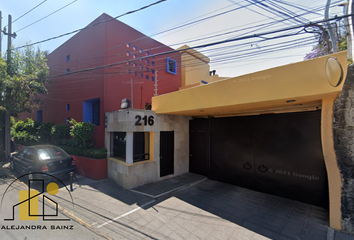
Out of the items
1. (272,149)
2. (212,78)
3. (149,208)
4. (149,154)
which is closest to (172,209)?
(149,208)

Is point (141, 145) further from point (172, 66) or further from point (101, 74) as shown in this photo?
point (172, 66)

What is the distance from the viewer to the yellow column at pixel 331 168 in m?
3.97

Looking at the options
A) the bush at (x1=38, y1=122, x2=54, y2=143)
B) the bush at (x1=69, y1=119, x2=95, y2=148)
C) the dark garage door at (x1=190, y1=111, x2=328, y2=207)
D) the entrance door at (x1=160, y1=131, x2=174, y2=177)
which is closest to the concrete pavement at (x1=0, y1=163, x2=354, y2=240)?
the dark garage door at (x1=190, y1=111, x2=328, y2=207)

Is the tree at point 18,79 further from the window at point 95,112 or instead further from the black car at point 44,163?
the black car at point 44,163

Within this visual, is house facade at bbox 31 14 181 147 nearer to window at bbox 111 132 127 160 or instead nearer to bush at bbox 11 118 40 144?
window at bbox 111 132 127 160

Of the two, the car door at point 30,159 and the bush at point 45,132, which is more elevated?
the bush at point 45,132

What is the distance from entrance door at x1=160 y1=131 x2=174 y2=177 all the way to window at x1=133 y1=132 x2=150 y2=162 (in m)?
0.67

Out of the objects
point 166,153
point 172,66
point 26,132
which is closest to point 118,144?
point 166,153

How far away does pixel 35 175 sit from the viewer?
6.62 metres

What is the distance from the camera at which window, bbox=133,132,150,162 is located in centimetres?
754

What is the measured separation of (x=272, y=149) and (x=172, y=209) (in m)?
4.20

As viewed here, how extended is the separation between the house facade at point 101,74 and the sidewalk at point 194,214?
3.88 meters

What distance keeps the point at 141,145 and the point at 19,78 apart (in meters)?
8.85

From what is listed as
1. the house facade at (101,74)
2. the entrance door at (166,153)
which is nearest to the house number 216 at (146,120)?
the entrance door at (166,153)
